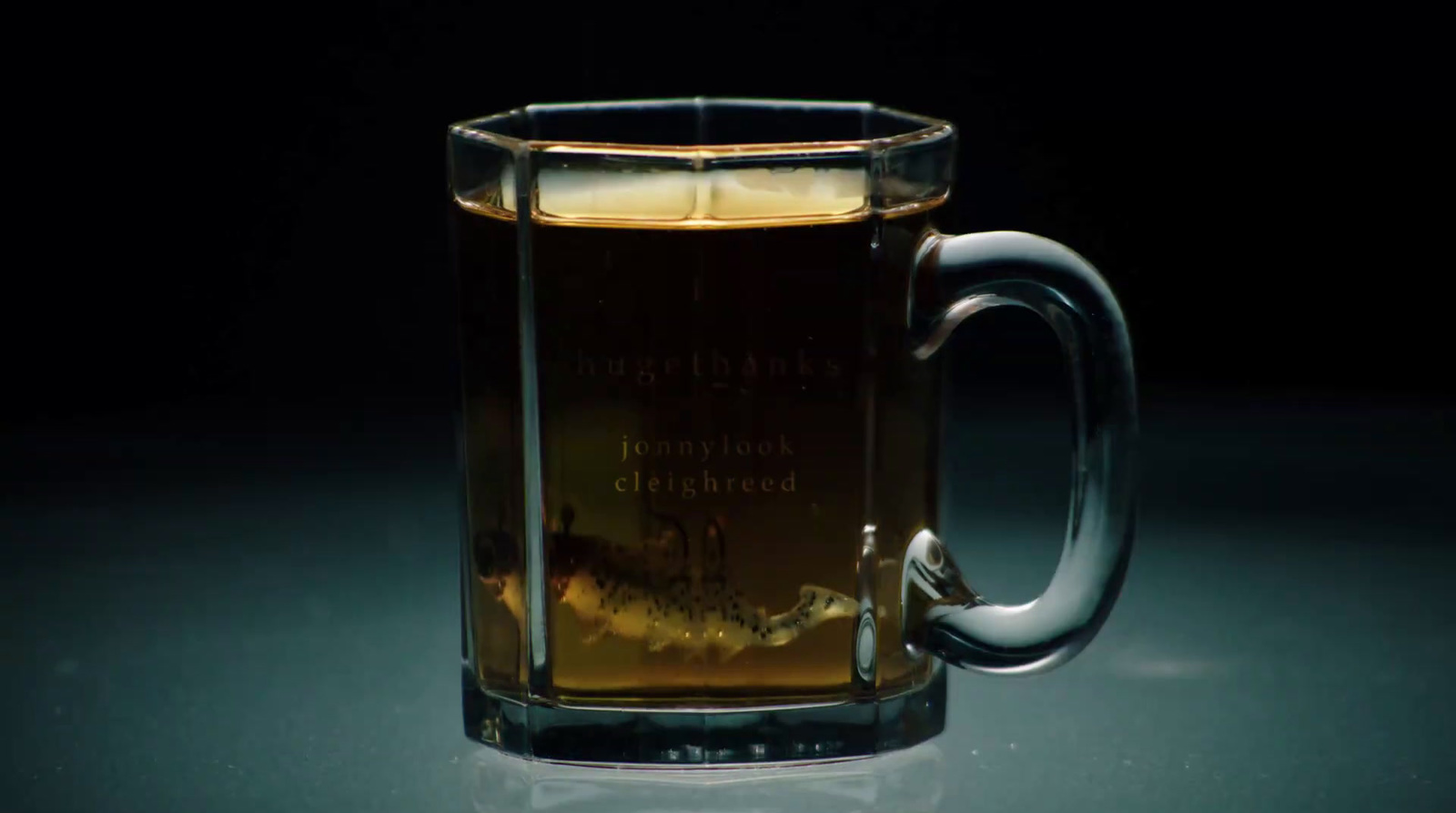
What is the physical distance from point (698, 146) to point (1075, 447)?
0.20 meters

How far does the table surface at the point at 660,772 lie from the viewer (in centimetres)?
94

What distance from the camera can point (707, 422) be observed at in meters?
0.89

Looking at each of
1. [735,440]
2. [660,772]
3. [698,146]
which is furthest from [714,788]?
[698,146]

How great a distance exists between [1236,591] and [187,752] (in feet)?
1.78

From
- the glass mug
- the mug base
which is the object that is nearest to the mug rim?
the glass mug

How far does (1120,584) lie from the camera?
0.93 m

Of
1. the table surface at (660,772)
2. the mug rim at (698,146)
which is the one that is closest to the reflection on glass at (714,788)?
the table surface at (660,772)

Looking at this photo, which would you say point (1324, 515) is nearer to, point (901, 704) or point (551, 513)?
Answer: point (901, 704)

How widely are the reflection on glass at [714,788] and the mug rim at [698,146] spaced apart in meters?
0.24

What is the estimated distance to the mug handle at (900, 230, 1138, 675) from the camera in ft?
3.02

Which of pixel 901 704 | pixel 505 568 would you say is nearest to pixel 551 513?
pixel 505 568

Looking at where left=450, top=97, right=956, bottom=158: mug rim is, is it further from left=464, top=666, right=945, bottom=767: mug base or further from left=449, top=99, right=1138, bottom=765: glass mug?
Answer: left=464, top=666, right=945, bottom=767: mug base

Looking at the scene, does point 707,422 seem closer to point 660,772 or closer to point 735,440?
point 735,440

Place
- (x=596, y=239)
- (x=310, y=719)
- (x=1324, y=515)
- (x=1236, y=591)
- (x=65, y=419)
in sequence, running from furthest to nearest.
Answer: (x=65, y=419)
(x=1324, y=515)
(x=1236, y=591)
(x=310, y=719)
(x=596, y=239)
